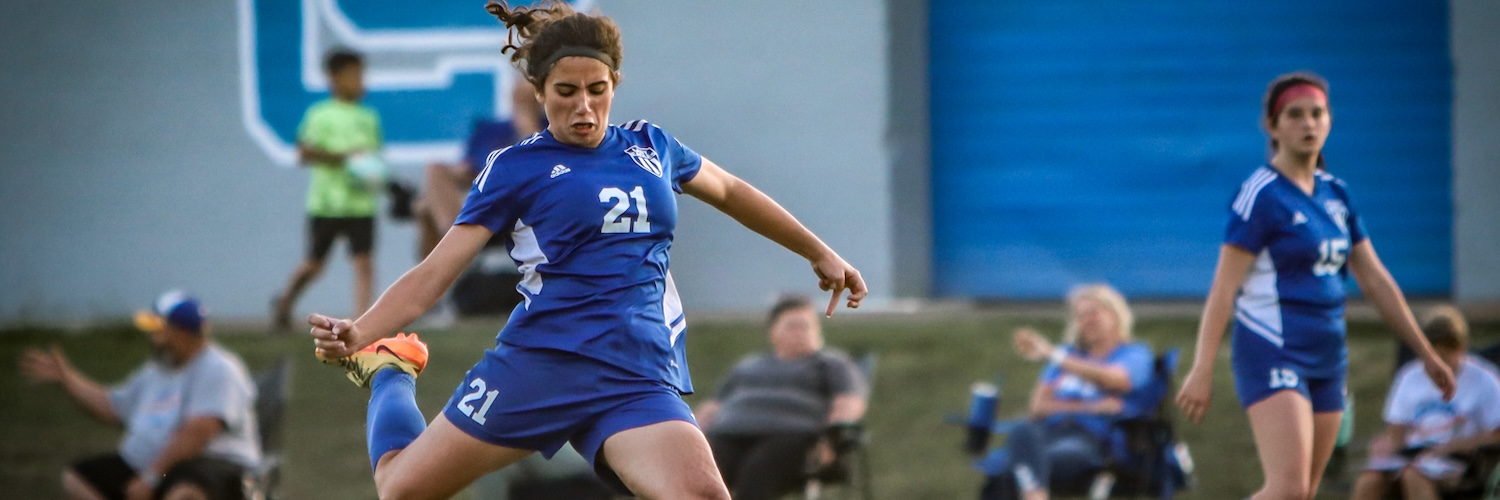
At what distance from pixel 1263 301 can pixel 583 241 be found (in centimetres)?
248

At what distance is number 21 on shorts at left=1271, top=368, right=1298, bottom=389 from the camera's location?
A: 521 centimetres

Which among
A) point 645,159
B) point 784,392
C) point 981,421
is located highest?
point 645,159

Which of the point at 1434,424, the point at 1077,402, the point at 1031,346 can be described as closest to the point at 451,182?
the point at 1031,346

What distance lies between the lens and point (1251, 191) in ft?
17.6

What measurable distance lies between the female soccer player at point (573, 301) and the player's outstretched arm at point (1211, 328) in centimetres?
199

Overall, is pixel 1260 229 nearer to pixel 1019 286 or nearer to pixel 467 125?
pixel 1019 286

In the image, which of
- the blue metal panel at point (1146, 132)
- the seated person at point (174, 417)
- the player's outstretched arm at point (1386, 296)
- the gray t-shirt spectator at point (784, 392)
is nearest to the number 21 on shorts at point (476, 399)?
the player's outstretched arm at point (1386, 296)

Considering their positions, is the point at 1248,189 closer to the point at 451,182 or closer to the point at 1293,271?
the point at 1293,271

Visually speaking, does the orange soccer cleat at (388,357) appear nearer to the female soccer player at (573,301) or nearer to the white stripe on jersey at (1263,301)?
the female soccer player at (573,301)

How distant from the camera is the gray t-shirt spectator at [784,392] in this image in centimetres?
802

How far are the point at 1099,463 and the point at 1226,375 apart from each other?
259cm

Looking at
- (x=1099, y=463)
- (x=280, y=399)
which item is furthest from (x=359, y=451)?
(x=1099, y=463)

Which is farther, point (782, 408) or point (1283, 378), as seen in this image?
point (782, 408)

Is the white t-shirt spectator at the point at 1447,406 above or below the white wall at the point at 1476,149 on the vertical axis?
below
